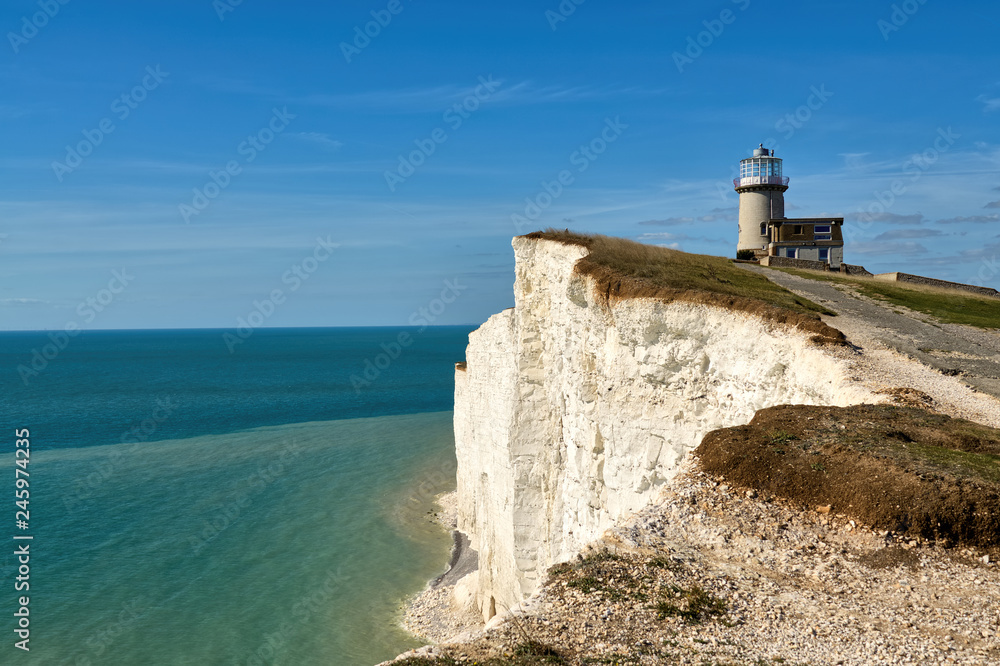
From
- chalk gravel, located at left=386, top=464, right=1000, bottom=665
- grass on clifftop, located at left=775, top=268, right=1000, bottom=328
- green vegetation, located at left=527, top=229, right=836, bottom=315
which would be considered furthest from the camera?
grass on clifftop, located at left=775, top=268, right=1000, bottom=328

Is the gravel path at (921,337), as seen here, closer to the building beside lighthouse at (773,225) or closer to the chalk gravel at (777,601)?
the chalk gravel at (777,601)

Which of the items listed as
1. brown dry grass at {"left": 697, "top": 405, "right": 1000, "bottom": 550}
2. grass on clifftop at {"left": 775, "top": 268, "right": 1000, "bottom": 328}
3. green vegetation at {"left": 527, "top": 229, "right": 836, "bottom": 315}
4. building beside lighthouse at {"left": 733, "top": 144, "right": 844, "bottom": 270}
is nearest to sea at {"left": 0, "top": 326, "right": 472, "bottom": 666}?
green vegetation at {"left": 527, "top": 229, "right": 836, "bottom": 315}

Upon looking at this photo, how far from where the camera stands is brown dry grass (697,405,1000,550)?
8695 mm

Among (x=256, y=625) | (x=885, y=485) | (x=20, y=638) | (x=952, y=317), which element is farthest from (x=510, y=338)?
(x=20, y=638)

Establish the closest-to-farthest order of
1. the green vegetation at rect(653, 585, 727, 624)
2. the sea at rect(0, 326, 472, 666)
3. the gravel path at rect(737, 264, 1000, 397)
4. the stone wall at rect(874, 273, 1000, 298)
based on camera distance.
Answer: the green vegetation at rect(653, 585, 727, 624), the gravel path at rect(737, 264, 1000, 397), the sea at rect(0, 326, 472, 666), the stone wall at rect(874, 273, 1000, 298)

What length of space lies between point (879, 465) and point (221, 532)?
35.2 m

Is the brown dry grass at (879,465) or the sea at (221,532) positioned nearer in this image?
the brown dry grass at (879,465)

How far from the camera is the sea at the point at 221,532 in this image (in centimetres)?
2550

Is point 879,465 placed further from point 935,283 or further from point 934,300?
point 935,283

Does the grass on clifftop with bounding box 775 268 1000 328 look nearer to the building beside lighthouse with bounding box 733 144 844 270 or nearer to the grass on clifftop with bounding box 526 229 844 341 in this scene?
the grass on clifftop with bounding box 526 229 844 341

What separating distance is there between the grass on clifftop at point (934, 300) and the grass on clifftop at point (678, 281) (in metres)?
6.43

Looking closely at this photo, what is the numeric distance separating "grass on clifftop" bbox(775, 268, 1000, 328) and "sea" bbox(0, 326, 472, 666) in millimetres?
24806

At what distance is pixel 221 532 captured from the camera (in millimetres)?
36219

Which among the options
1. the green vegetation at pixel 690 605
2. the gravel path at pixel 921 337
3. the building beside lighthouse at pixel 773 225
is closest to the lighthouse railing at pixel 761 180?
the building beside lighthouse at pixel 773 225
